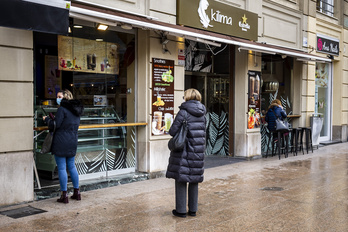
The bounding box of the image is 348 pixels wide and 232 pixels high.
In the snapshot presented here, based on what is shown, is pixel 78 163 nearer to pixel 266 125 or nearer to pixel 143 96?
pixel 143 96

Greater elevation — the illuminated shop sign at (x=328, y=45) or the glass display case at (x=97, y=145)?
the illuminated shop sign at (x=328, y=45)

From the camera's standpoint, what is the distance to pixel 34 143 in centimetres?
748

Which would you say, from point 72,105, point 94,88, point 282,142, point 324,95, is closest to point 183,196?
point 72,105

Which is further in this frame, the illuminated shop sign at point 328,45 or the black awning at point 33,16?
the illuminated shop sign at point 328,45

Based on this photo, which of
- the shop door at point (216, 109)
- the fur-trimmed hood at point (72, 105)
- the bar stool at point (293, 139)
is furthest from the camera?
the bar stool at point (293, 139)

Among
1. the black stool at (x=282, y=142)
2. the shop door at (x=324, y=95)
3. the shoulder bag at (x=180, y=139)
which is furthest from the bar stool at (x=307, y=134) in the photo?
the shoulder bag at (x=180, y=139)

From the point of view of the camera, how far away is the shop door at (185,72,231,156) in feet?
41.6

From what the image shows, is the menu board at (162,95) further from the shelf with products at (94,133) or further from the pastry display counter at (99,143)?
the shelf with products at (94,133)

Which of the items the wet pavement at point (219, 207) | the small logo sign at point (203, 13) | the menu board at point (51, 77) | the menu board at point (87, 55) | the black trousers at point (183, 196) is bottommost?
the wet pavement at point (219, 207)

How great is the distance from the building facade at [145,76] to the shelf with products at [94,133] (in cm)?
2

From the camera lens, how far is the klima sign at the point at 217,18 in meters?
9.82

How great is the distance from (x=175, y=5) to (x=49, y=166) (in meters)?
4.67

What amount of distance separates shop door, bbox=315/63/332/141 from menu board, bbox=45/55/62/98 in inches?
465

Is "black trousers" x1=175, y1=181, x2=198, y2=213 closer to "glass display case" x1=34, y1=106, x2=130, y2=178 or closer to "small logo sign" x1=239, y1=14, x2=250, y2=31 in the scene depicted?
"glass display case" x1=34, y1=106, x2=130, y2=178
